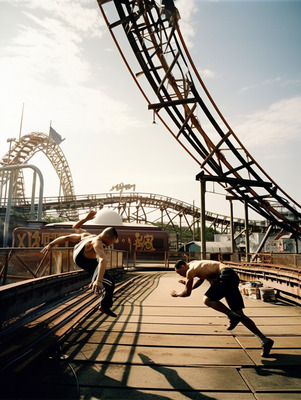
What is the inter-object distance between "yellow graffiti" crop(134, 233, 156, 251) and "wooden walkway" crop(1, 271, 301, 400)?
885 inches

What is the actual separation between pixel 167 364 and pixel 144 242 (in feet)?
82.0

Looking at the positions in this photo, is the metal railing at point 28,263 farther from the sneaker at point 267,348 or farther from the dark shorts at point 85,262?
the sneaker at point 267,348

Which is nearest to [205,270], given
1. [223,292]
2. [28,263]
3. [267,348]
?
[223,292]

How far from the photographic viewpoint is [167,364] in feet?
10.4

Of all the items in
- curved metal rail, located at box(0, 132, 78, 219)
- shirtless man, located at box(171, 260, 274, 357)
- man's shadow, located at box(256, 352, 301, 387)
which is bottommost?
man's shadow, located at box(256, 352, 301, 387)

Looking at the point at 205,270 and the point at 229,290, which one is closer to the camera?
the point at 229,290

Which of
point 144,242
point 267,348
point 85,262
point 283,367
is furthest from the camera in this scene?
point 144,242

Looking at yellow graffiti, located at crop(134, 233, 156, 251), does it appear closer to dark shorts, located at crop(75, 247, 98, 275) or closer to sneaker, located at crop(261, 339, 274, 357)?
dark shorts, located at crop(75, 247, 98, 275)

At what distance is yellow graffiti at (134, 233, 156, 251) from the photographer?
2780cm

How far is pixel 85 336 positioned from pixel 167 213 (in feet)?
117

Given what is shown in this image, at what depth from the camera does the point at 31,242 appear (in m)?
25.2

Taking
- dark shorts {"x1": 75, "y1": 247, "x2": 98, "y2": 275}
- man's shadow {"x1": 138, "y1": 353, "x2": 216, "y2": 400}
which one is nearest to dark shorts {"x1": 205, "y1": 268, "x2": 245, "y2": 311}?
man's shadow {"x1": 138, "y1": 353, "x2": 216, "y2": 400}

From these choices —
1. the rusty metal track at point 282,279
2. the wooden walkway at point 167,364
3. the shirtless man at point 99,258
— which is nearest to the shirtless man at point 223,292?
the wooden walkway at point 167,364

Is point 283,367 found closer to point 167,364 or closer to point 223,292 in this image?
point 223,292
